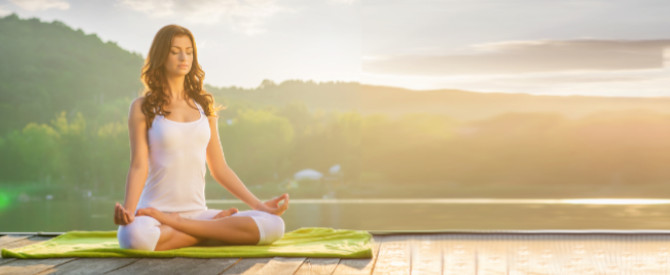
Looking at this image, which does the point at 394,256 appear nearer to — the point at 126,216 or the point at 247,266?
the point at 247,266

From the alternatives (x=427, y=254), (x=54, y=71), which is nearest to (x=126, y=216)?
(x=427, y=254)

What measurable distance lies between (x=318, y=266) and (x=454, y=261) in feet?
1.58

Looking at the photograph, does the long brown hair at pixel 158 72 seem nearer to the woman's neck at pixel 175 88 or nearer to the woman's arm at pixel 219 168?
the woman's neck at pixel 175 88

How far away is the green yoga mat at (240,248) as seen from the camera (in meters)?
2.41

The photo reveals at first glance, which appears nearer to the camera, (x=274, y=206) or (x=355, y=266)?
(x=355, y=266)

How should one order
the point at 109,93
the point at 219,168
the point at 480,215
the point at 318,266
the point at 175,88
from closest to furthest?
the point at 318,266
the point at 175,88
the point at 219,168
the point at 480,215
the point at 109,93

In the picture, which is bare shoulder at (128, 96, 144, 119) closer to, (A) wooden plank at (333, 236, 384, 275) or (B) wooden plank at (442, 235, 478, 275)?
(A) wooden plank at (333, 236, 384, 275)

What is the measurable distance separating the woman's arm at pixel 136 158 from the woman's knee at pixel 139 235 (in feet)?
0.26

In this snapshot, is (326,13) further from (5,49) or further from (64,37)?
(5,49)

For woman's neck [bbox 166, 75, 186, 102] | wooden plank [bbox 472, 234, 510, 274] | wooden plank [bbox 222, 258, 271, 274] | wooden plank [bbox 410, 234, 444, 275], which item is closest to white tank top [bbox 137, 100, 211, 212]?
woman's neck [bbox 166, 75, 186, 102]

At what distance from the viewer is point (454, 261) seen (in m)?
2.32

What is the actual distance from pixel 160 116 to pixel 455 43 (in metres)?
7.68

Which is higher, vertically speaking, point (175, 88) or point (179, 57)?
point (179, 57)

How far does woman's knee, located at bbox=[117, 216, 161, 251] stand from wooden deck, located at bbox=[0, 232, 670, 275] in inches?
3.3
